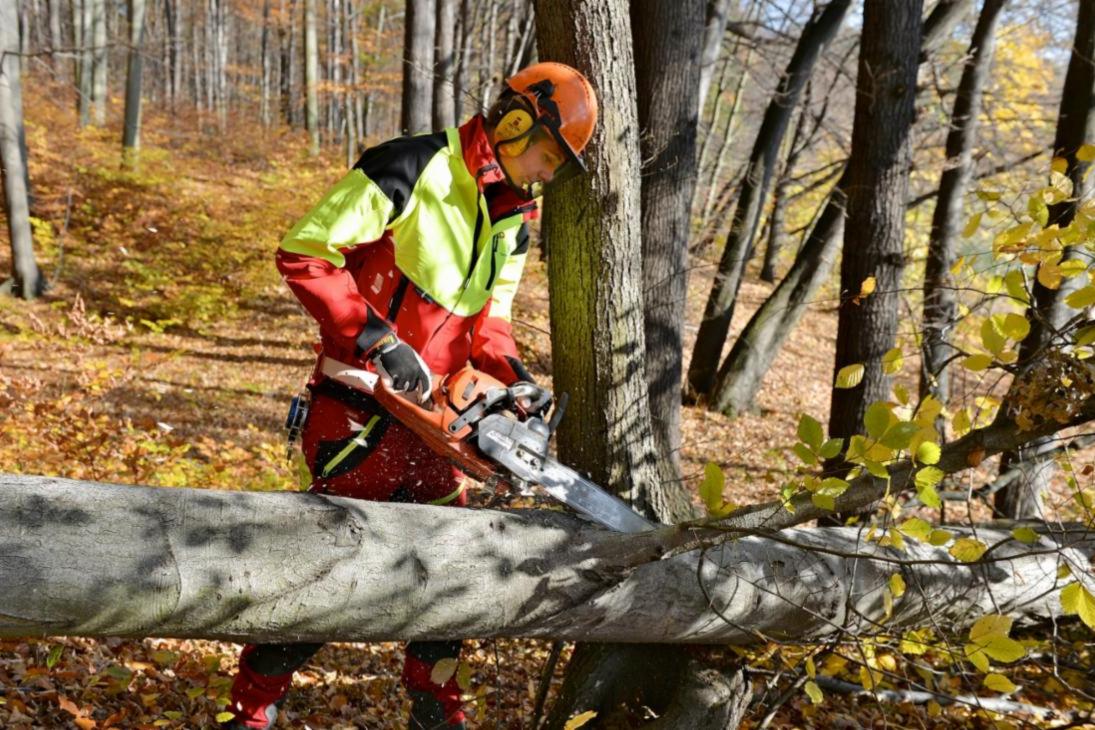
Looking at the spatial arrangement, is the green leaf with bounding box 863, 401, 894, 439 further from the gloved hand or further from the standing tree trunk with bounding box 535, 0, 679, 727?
the gloved hand

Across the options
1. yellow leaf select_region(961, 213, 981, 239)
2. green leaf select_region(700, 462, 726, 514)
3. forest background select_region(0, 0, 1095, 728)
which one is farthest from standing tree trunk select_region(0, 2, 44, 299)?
yellow leaf select_region(961, 213, 981, 239)

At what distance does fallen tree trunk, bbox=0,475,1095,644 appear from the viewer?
163cm

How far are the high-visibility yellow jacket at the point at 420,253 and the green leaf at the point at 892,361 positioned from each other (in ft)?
4.29

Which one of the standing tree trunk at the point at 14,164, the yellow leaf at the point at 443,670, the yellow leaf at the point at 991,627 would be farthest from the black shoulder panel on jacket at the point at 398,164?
the standing tree trunk at the point at 14,164

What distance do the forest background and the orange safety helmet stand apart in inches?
12.0

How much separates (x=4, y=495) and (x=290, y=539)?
1.98ft

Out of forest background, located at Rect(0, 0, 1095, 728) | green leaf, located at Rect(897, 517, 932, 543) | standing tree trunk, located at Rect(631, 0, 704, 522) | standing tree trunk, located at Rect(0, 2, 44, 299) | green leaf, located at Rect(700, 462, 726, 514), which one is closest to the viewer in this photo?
green leaf, located at Rect(897, 517, 932, 543)

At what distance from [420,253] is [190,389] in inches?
249

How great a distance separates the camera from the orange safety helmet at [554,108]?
2.53 meters

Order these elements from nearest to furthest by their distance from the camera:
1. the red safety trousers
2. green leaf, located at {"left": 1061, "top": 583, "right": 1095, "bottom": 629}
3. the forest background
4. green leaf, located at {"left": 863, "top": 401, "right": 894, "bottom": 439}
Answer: green leaf, located at {"left": 1061, "top": 583, "right": 1095, "bottom": 629} → green leaf, located at {"left": 863, "top": 401, "right": 894, "bottom": 439} → the forest background → the red safety trousers

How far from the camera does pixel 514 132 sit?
2594 mm

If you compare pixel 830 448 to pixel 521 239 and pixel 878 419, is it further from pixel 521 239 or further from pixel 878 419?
pixel 521 239

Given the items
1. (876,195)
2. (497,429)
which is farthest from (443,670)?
(876,195)

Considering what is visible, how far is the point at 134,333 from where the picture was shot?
33.4 feet
